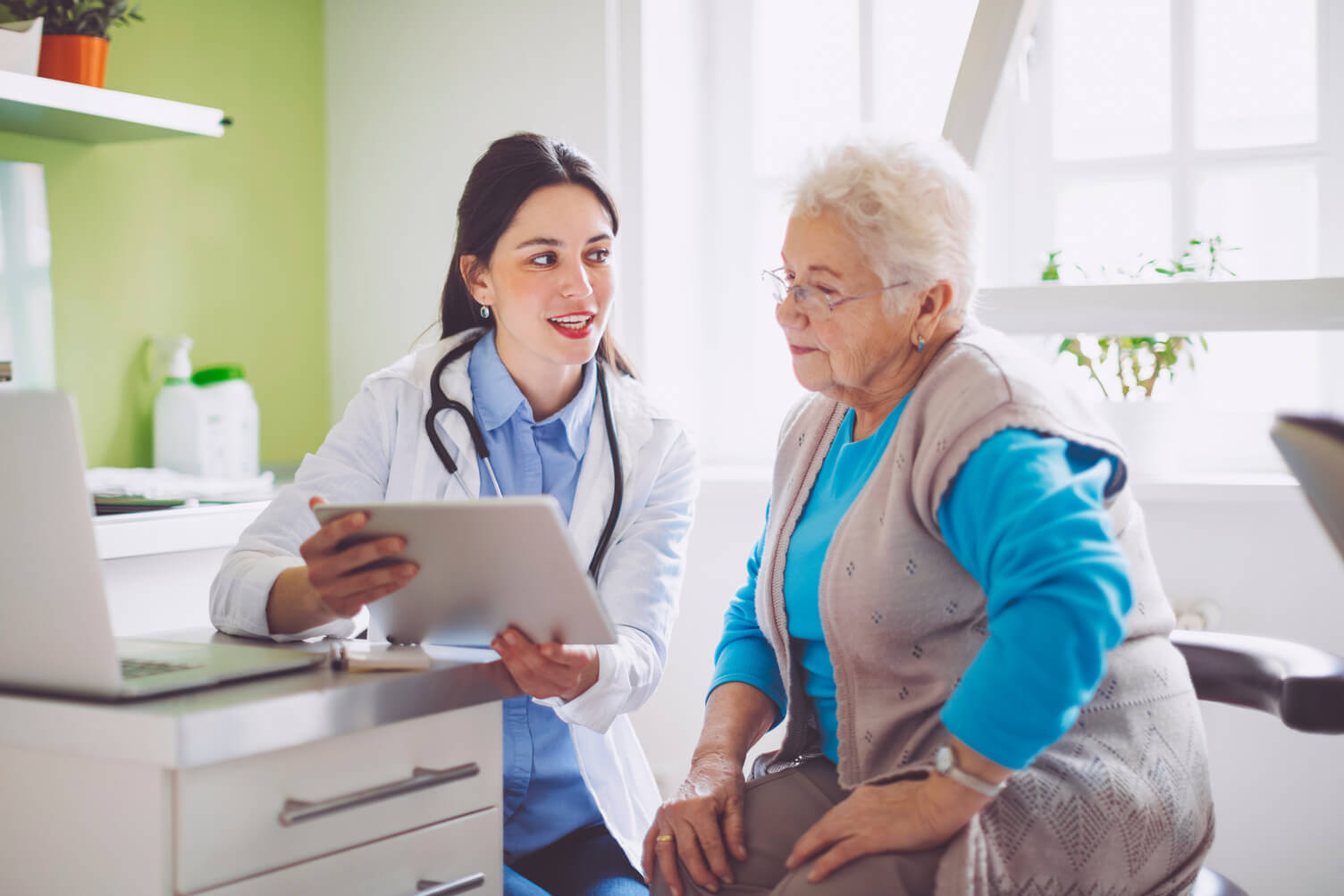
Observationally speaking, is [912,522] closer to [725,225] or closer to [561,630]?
[561,630]

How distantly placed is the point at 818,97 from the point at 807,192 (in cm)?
158

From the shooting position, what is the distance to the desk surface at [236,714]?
0.79 m

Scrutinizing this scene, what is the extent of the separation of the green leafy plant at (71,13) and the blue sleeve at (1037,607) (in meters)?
1.86

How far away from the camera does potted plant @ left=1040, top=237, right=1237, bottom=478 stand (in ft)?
7.02

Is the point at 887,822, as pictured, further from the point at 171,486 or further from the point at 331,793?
the point at 171,486

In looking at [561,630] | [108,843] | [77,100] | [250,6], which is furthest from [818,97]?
[108,843]

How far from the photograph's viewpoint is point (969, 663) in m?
1.15

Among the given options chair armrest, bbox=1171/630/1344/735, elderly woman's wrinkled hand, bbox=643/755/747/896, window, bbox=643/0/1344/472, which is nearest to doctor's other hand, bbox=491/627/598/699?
elderly woman's wrinkled hand, bbox=643/755/747/896

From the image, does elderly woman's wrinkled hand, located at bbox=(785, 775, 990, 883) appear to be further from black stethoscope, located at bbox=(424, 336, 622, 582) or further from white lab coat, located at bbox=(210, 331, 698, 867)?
black stethoscope, located at bbox=(424, 336, 622, 582)

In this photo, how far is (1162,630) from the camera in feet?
3.85

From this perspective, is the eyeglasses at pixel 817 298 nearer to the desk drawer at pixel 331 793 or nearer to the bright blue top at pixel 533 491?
the bright blue top at pixel 533 491

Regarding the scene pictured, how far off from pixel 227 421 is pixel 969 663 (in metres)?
1.77

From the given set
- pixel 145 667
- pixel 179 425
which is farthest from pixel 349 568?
pixel 179 425

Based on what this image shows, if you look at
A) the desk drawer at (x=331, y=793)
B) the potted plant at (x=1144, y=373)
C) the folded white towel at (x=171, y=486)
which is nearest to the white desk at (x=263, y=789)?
the desk drawer at (x=331, y=793)
